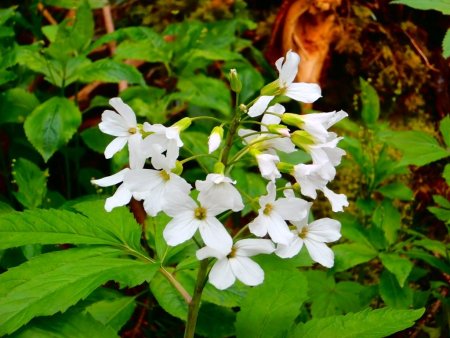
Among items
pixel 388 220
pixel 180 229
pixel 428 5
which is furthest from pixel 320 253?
pixel 428 5

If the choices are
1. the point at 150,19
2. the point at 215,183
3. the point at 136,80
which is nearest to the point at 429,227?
the point at 136,80

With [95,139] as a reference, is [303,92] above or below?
above

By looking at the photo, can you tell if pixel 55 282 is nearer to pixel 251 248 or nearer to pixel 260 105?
pixel 251 248

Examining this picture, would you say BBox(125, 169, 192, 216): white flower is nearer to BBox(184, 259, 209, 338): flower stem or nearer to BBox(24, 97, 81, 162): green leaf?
BBox(184, 259, 209, 338): flower stem

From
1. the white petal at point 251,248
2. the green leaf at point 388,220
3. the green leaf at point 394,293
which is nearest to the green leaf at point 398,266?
the green leaf at point 394,293

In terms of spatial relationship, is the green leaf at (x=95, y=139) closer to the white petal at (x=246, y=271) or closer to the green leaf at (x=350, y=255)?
the green leaf at (x=350, y=255)

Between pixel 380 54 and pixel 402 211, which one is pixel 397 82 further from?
pixel 402 211
